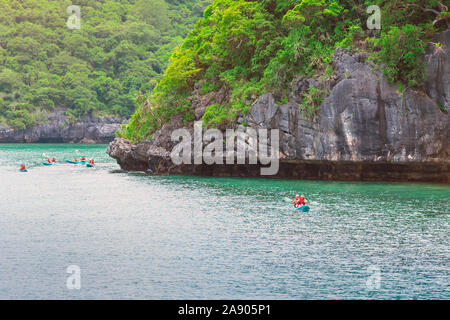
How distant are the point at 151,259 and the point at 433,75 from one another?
91.8 ft

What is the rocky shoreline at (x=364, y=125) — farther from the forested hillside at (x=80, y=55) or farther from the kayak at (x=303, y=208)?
the forested hillside at (x=80, y=55)

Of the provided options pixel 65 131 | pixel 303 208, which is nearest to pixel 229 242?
pixel 303 208

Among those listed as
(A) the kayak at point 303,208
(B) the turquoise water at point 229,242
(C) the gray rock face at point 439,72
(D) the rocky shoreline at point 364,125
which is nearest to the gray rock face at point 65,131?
(B) the turquoise water at point 229,242

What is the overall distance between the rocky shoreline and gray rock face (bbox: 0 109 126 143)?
284 ft

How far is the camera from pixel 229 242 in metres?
Result: 26.1

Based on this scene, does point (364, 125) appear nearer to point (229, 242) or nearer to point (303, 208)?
point (303, 208)

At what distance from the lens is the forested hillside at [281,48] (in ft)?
137

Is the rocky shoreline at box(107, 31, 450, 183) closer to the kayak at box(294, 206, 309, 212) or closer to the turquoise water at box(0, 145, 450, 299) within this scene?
the turquoise water at box(0, 145, 450, 299)

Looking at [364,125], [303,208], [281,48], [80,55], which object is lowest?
[303,208]

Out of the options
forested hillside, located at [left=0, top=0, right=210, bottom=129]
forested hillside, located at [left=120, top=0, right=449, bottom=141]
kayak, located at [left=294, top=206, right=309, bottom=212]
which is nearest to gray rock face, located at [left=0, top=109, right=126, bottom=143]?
forested hillside, located at [left=0, top=0, right=210, bottom=129]

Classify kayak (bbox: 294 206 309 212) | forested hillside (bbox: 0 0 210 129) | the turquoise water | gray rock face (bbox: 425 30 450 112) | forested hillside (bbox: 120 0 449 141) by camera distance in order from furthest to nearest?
1. forested hillside (bbox: 0 0 210 129)
2. forested hillside (bbox: 120 0 449 141)
3. gray rock face (bbox: 425 30 450 112)
4. kayak (bbox: 294 206 309 212)
5. the turquoise water

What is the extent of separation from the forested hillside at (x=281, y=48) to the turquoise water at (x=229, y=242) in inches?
350

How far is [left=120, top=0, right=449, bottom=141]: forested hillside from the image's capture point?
41812mm

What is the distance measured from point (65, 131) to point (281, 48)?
89.8 meters
